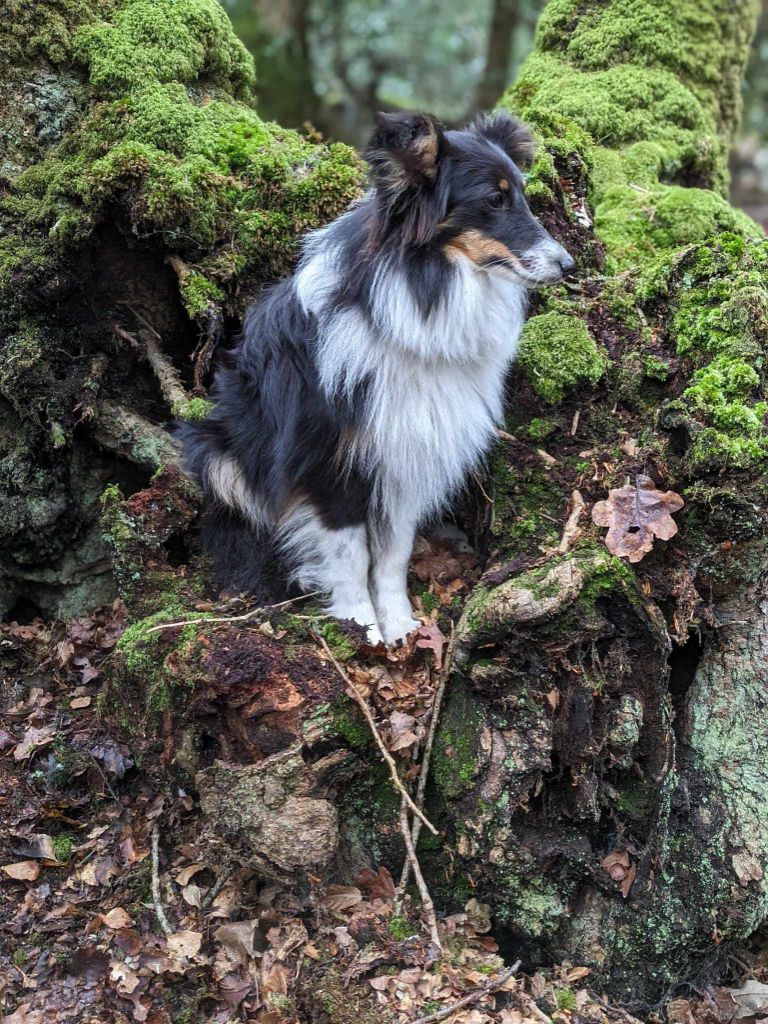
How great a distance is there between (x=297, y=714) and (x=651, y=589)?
4.64ft

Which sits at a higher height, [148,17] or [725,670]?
[148,17]

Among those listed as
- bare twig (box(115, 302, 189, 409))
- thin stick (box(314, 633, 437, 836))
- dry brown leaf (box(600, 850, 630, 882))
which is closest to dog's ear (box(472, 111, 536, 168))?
bare twig (box(115, 302, 189, 409))

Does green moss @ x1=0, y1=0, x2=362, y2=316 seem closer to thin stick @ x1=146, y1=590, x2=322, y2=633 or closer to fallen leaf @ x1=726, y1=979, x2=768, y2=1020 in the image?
thin stick @ x1=146, y1=590, x2=322, y2=633

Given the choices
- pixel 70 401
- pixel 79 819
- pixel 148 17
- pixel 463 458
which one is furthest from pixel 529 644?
pixel 148 17

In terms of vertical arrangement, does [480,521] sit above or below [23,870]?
above

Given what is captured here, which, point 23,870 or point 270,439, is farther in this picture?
point 270,439

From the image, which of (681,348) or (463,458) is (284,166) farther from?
(681,348)

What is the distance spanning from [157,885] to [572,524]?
2211mm

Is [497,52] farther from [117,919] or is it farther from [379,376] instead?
[117,919]

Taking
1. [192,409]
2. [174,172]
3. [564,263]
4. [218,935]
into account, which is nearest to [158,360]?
[192,409]

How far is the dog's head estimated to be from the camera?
3.19 metres

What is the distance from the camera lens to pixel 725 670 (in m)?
3.47

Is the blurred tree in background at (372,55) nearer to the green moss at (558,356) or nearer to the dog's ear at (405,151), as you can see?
the green moss at (558,356)

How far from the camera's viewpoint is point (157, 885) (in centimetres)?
353
